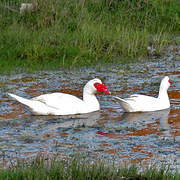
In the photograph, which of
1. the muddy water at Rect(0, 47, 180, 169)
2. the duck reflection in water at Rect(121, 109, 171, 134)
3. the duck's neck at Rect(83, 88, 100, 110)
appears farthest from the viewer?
the duck's neck at Rect(83, 88, 100, 110)

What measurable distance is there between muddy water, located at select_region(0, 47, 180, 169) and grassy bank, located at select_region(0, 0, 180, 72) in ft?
2.79

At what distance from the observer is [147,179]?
5680 mm

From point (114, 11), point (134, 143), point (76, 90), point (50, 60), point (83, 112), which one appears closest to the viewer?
point (134, 143)

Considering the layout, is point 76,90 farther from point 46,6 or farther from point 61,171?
point 61,171

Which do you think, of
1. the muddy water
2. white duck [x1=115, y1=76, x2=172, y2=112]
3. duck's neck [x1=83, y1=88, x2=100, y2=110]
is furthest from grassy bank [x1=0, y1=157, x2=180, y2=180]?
duck's neck [x1=83, y1=88, x2=100, y2=110]

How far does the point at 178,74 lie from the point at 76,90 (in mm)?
2858

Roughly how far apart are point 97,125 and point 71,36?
19.9ft

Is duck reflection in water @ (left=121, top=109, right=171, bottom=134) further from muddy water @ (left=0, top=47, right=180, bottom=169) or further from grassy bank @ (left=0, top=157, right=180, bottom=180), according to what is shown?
grassy bank @ (left=0, top=157, right=180, bottom=180)

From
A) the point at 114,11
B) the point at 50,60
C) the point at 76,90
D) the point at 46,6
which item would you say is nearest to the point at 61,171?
the point at 76,90

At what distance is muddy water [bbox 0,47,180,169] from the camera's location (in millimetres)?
7188

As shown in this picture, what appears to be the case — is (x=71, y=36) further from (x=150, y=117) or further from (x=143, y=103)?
(x=150, y=117)

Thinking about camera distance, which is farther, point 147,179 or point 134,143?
point 134,143

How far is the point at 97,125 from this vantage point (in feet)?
29.1

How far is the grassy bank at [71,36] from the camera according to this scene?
537 inches
